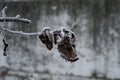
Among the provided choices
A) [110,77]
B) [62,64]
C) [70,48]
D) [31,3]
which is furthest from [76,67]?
[70,48]

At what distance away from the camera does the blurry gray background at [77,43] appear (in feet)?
→ 13.2

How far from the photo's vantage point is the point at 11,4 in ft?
14.9

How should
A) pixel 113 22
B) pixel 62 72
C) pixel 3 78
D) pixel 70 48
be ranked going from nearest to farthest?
pixel 70 48 → pixel 113 22 → pixel 62 72 → pixel 3 78

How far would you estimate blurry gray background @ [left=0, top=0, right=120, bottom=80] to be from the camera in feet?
13.2

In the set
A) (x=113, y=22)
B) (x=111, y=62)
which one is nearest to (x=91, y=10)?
(x=113, y=22)

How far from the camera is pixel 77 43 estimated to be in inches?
165

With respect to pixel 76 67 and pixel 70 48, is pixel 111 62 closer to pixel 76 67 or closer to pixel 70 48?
pixel 76 67

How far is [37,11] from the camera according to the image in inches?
174

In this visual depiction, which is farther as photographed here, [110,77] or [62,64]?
[62,64]

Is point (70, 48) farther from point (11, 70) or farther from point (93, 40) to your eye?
point (11, 70)

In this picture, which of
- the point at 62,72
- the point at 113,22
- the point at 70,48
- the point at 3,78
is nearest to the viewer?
the point at 70,48

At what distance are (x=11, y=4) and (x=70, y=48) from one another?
12.5 feet

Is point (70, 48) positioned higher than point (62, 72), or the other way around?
point (70, 48)

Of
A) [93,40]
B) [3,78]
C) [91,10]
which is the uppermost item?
[91,10]
